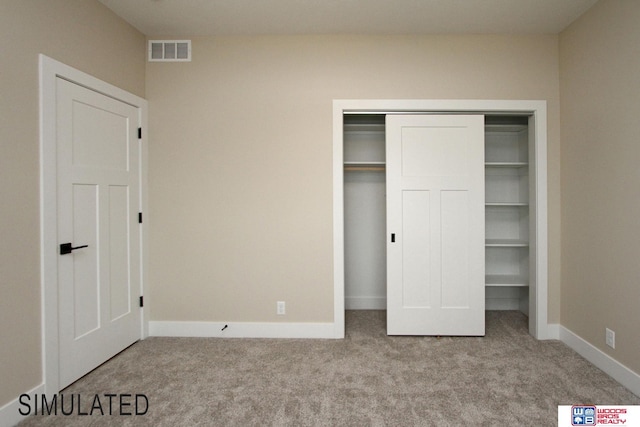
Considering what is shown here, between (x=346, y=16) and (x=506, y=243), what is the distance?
270 cm

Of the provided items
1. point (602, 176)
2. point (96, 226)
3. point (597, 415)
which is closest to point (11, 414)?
point (96, 226)

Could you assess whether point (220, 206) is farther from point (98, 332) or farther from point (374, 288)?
point (374, 288)

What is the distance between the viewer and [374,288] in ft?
12.6

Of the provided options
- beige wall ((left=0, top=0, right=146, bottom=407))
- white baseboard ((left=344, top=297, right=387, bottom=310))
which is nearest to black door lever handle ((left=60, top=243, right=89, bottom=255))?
beige wall ((left=0, top=0, right=146, bottom=407))

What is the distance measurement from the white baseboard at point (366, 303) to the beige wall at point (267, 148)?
0.83 meters

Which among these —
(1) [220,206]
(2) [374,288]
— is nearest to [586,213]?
(2) [374,288]

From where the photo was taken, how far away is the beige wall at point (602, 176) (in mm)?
2201

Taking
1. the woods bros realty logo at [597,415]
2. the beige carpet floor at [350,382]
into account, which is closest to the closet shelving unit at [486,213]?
the beige carpet floor at [350,382]

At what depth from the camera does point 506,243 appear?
11.1ft

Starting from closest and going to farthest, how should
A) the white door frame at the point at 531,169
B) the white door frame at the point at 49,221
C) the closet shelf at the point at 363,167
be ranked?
the white door frame at the point at 49,221 → the white door frame at the point at 531,169 → the closet shelf at the point at 363,167

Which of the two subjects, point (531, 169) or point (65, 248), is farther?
point (531, 169)

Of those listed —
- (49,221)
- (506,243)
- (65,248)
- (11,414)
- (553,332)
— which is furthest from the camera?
(506,243)

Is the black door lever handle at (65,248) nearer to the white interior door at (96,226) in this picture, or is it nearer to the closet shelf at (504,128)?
the white interior door at (96,226)

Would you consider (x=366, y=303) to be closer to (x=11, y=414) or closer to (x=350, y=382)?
(x=350, y=382)
